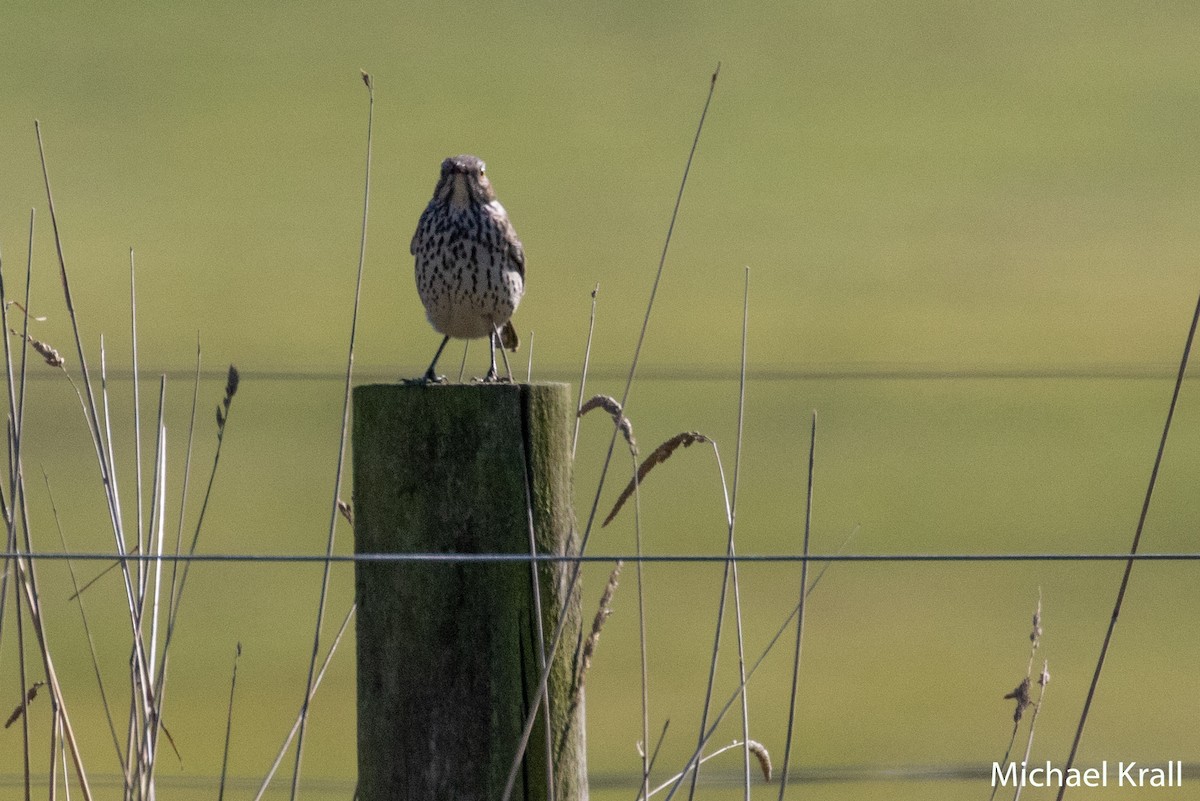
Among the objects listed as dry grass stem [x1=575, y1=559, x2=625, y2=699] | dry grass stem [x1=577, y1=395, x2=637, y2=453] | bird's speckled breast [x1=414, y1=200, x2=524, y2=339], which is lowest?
dry grass stem [x1=575, y1=559, x2=625, y2=699]

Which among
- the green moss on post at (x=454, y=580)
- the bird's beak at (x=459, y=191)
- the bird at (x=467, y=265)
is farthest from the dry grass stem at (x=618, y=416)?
the bird's beak at (x=459, y=191)

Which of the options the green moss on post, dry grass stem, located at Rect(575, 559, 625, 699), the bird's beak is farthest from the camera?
the bird's beak

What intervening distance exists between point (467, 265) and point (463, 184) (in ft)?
0.78

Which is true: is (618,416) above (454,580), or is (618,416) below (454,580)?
above

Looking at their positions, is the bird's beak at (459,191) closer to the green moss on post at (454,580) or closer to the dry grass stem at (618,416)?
the dry grass stem at (618,416)

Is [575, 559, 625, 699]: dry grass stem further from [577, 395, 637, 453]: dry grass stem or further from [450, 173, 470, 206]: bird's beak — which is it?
[450, 173, 470, 206]: bird's beak

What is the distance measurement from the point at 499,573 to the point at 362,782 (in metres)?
0.31

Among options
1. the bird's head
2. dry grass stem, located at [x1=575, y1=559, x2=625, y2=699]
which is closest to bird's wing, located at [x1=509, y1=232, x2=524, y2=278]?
the bird's head

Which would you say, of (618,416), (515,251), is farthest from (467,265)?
(618,416)

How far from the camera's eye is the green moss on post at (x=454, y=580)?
63.5 inches

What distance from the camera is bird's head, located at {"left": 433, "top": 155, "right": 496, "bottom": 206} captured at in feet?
9.56

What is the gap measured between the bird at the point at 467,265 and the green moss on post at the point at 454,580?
3.47 ft

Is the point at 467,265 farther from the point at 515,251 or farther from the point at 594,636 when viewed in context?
the point at 594,636

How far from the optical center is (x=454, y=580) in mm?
1614
